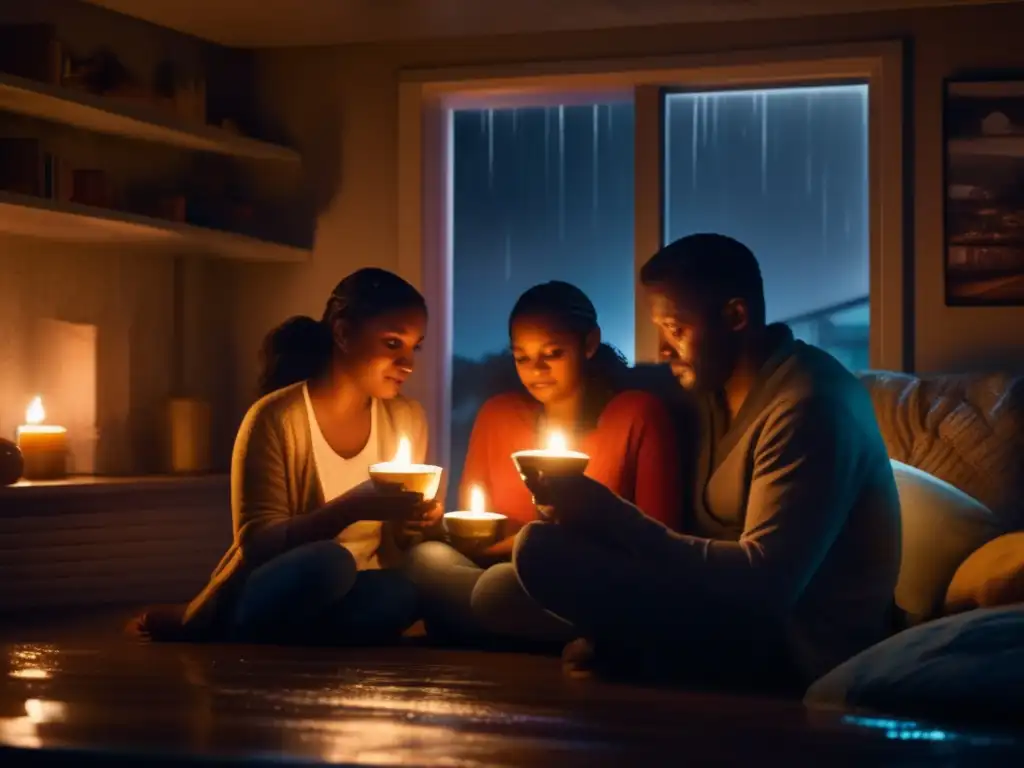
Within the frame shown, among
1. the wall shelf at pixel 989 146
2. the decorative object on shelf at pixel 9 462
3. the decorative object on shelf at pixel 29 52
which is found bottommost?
the decorative object on shelf at pixel 9 462

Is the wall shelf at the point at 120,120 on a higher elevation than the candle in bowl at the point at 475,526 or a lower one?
higher

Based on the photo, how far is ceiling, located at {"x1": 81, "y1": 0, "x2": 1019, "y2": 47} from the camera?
14.3 ft

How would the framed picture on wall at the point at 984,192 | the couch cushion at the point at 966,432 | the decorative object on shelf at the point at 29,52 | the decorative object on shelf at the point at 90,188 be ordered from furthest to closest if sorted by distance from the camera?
the framed picture on wall at the point at 984,192, the decorative object on shelf at the point at 90,188, the decorative object on shelf at the point at 29,52, the couch cushion at the point at 966,432

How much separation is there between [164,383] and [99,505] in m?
0.83

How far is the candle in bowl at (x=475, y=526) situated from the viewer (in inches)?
108

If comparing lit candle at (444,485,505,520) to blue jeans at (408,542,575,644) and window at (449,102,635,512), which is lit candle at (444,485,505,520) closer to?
blue jeans at (408,542,575,644)

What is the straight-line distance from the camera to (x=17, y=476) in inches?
152

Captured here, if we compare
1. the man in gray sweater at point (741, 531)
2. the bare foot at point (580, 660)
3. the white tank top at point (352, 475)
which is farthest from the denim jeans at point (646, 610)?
the white tank top at point (352, 475)

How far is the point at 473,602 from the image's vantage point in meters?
2.84

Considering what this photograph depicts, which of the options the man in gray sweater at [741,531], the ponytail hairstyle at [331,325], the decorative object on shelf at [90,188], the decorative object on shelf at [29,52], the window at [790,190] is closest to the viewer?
the man in gray sweater at [741,531]

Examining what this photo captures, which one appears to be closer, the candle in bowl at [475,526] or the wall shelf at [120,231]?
the candle in bowl at [475,526]

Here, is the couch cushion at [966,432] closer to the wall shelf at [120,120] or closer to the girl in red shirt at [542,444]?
the girl in red shirt at [542,444]

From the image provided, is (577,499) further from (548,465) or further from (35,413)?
(35,413)

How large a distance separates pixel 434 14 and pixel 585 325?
2039 millimetres
